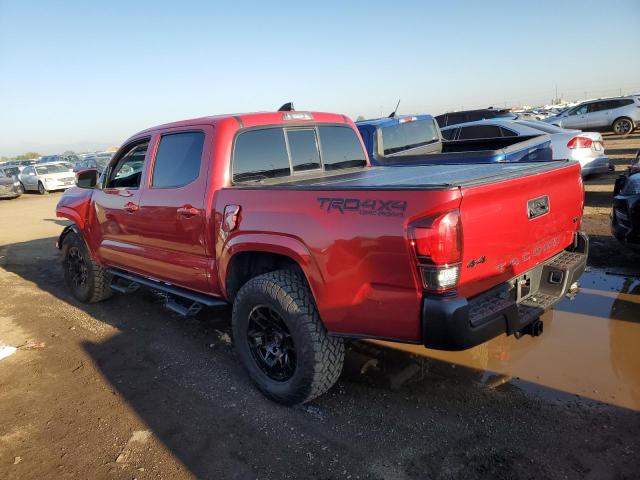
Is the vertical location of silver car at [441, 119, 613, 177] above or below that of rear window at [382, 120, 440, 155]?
below

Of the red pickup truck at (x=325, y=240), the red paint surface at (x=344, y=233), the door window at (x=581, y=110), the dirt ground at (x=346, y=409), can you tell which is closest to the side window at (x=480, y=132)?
the dirt ground at (x=346, y=409)

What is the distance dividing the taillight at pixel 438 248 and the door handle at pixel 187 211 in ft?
6.36

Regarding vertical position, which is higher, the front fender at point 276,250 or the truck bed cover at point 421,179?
the truck bed cover at point 421,179

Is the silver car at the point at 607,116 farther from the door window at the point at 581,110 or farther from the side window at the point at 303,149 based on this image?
the side window at the point at 303,149

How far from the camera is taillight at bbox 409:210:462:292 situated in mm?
2336

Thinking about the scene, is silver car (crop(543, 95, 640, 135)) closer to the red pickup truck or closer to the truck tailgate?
the truck tailgate

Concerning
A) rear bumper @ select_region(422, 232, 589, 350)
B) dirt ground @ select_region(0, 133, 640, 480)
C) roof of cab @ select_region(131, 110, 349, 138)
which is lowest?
dirt ground @ select_region(0, 133, 640, 480)

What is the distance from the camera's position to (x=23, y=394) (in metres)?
3.73

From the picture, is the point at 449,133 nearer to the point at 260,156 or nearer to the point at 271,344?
the point at 260,156

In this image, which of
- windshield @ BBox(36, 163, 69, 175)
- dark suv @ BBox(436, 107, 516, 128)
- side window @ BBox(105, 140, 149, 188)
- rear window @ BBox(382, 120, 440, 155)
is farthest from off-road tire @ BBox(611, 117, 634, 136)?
windshield @ BBox(36, 163, 69, 175)

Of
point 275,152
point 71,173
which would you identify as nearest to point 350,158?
point 275,152

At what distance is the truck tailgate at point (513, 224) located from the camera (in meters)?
2.48

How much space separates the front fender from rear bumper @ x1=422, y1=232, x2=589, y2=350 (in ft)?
2.38

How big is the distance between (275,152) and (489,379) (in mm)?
2405
